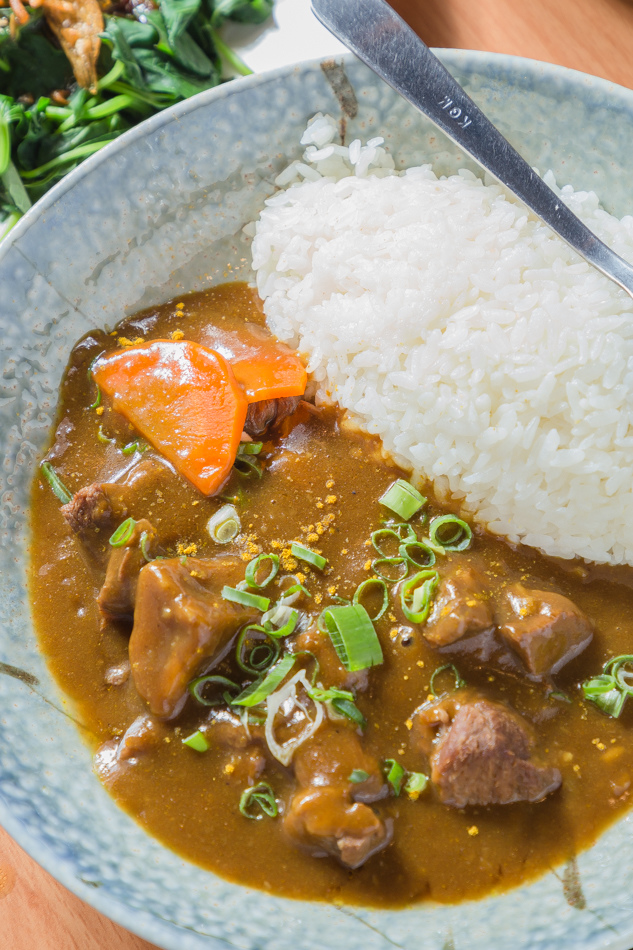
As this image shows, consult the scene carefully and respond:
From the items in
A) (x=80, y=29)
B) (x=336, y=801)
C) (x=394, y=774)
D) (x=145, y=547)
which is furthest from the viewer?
(x=80, y=29)

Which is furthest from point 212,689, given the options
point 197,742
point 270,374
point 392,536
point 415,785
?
point 270,374

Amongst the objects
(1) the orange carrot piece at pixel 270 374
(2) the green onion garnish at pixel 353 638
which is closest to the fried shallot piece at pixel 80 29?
(1) the orange carrot piece at pixel 270 374

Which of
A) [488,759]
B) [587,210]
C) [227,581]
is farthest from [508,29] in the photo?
[488,759]

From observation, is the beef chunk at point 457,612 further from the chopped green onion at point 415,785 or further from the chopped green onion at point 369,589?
the chopped green onion at point 415,785

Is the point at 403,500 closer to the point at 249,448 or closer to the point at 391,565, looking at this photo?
the point at 391,565

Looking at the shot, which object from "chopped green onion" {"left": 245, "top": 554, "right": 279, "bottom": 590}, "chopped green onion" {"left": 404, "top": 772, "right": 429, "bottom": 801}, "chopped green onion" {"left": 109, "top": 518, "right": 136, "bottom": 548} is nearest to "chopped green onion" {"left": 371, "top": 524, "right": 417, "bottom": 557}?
"chopped green onion" {"left": 245, "top": 554, "right": 279, "bottom": 590}
